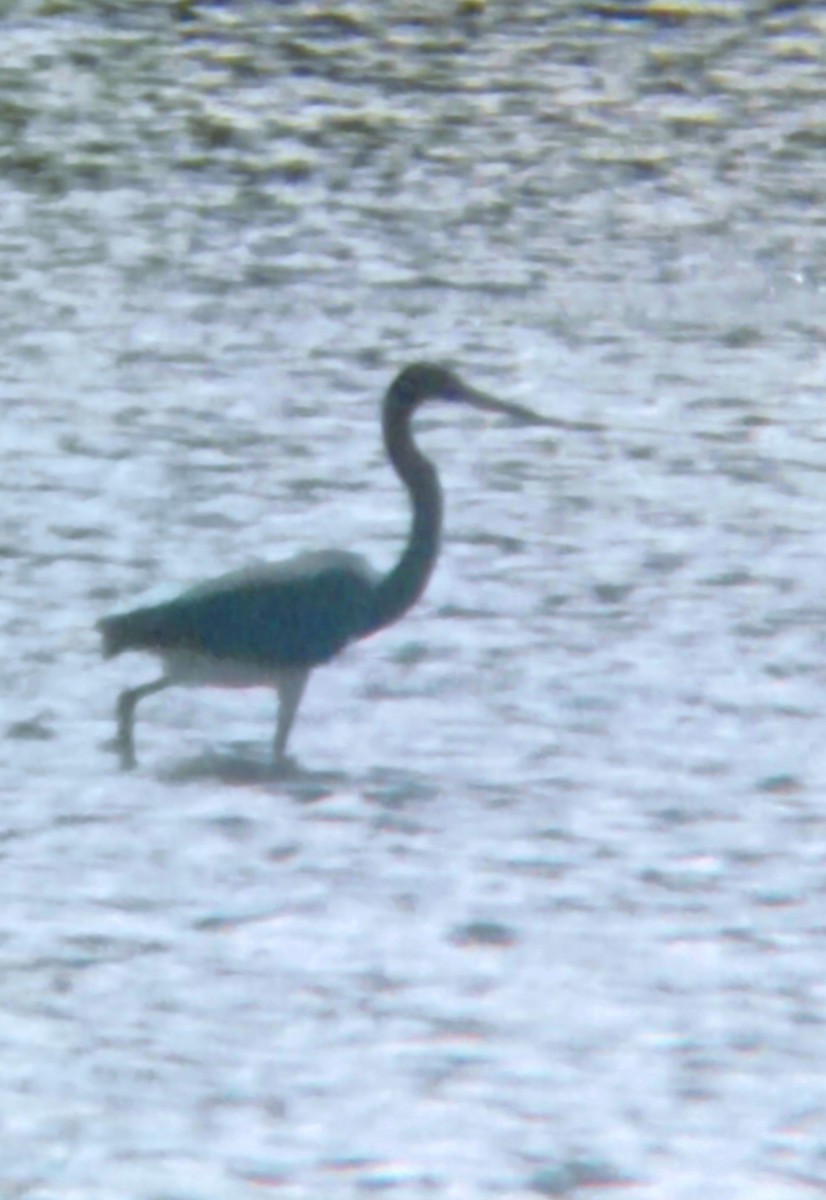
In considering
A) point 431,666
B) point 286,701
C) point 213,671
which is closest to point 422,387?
point 431,666

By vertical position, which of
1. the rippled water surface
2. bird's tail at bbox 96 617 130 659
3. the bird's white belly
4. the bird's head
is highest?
the bird's head

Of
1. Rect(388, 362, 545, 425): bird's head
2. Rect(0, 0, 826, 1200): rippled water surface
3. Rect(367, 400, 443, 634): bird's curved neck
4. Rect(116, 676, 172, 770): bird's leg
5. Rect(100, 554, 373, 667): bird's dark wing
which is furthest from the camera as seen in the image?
Rect(388, 362, 545, 425): bird's head

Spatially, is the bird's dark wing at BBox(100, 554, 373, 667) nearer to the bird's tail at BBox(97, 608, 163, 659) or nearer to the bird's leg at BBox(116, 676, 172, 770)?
the bird's tail at BBox(97, 608, 163, 659)

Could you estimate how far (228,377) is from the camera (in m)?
11.9

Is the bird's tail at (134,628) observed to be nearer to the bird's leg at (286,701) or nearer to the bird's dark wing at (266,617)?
the bird's dark wing at (266,617)

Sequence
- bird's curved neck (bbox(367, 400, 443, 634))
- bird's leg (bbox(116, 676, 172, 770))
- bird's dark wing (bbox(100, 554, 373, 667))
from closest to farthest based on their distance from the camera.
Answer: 1. bird's dark wing (bbox(100, 554, 373, 667))
2. bird's leg (bbox(116, 676, 172, 770))
3. bird's curved neck (bbox(367, 400, 443, 634))

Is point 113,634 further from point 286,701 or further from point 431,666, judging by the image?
point 431,666

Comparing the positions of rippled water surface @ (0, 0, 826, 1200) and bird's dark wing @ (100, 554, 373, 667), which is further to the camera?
bird's dark wing @ (100, 554, 373, 667)

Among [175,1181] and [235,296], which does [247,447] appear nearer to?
[235,296]

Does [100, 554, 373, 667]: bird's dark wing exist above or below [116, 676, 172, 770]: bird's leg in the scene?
above

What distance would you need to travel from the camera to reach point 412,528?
7688 mm

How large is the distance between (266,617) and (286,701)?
0.27 meters

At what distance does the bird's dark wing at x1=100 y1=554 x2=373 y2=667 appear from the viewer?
7.16 metres

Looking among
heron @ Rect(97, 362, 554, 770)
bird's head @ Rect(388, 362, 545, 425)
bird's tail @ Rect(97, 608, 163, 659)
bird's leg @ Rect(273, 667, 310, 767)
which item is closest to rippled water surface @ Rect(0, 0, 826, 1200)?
bird's leg @ Rect(273, 667, 310, 767)
